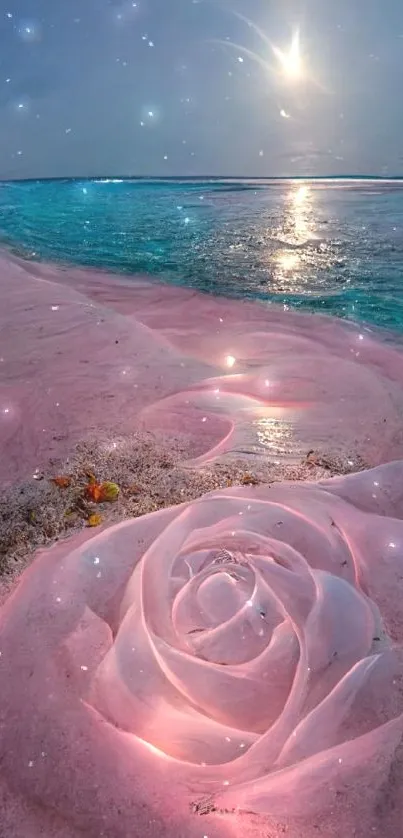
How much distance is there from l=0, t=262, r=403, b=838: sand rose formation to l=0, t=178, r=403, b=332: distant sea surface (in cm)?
A: 399

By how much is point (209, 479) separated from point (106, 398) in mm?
1340

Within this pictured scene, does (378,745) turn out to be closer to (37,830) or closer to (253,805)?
(253,805)

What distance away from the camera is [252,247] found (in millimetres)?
9969

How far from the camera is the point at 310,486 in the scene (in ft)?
9.41

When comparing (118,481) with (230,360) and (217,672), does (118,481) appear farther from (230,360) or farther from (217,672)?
(230,360)

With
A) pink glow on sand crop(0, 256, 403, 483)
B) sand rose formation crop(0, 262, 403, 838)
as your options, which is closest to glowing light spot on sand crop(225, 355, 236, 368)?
pink glow on sand crop(0, 256, 403, 483)

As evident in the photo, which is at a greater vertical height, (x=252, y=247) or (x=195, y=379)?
(x=252, y=247)

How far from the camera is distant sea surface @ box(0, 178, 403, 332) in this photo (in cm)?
709

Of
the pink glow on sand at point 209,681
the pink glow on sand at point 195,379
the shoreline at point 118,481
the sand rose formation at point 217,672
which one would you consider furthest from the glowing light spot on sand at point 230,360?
the pink glow on sand at point 209,681

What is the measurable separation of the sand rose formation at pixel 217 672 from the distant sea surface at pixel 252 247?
3989 mm

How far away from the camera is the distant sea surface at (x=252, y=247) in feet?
23.2

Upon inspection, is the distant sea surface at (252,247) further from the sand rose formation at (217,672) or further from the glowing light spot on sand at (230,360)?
the sand rose formation at (217,672)

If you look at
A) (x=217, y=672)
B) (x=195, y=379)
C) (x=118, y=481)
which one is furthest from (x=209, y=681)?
(x=195, y=379)

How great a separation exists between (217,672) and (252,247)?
9.20 m
